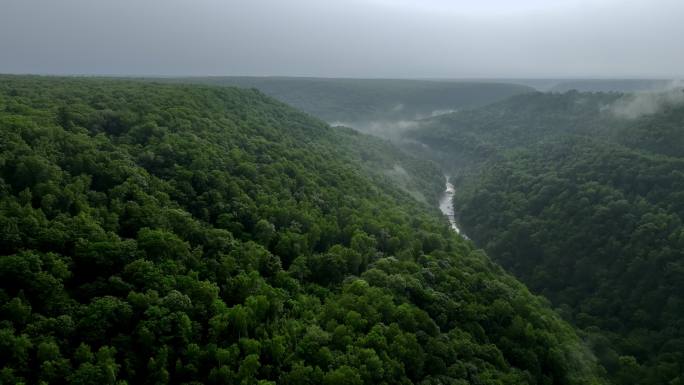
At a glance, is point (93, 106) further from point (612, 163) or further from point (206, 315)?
point (612, 163)

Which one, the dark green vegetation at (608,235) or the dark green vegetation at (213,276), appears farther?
the dark green vegetation at (608,235)

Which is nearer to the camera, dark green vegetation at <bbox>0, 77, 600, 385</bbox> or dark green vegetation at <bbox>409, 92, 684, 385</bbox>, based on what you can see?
dark green vegetation at <bbox>0, 77, 600, 385</bbox>

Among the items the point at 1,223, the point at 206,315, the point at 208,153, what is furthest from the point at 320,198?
the point at 1,223

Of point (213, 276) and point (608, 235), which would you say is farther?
point (608, 235)

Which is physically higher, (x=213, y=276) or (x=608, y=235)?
(x=213, y=276)

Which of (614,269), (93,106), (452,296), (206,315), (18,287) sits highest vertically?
(93,106)
